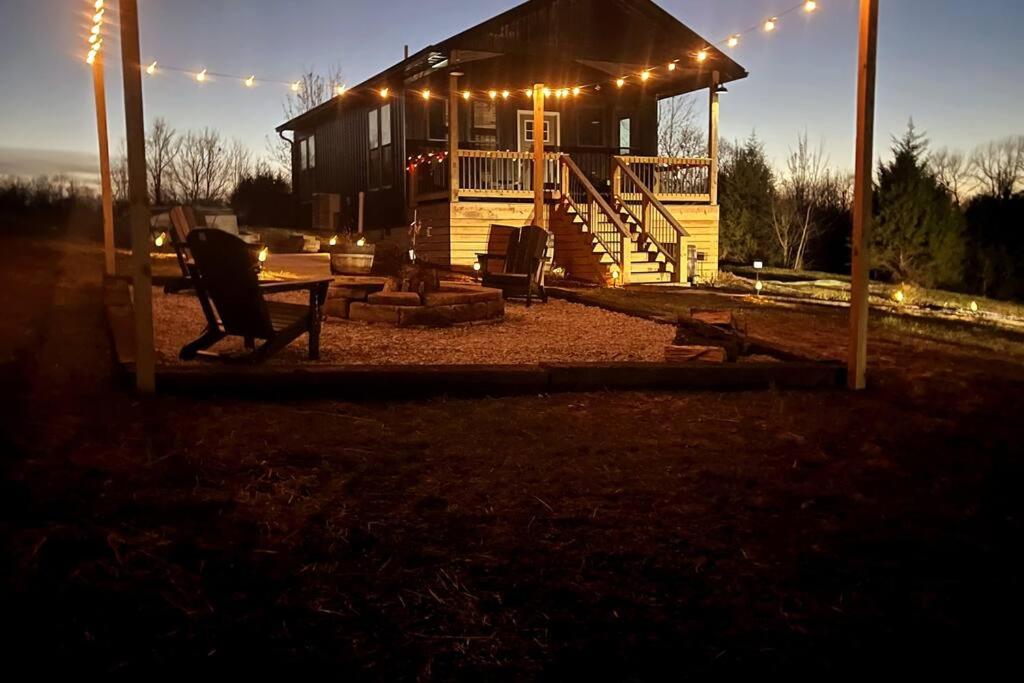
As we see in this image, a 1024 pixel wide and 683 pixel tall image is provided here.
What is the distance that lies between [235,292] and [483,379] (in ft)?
5.75

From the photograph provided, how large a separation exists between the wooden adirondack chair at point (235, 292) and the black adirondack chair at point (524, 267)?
4.98 meters

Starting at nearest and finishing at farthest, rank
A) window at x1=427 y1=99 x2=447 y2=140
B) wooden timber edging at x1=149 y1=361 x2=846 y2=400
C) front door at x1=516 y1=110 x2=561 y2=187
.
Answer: wooden timber edging at x1=149 y1=361 x2=846 y2=400 < window at x1=427 y1=99 x2=447 y2=140 < front door at x1=516 y1=110 x2=561 y2=187

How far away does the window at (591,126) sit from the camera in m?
21.4

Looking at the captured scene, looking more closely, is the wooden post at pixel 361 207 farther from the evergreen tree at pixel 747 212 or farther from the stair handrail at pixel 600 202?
the evergreen tree at pixel 747 212

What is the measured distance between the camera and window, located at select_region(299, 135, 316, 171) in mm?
28688

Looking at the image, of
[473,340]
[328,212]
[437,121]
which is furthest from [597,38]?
[473,340]

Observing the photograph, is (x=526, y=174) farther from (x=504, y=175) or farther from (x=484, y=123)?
(x=484, y=123)

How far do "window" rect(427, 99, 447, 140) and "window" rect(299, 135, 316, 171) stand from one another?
9.27 meters

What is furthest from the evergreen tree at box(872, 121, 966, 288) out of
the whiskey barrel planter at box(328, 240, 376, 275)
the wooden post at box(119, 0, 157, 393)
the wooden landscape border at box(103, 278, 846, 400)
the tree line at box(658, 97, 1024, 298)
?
A: the wooden post at box(119, 0, 157, 393)

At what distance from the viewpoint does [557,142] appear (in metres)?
20.8

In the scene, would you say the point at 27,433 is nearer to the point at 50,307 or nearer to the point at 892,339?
the point at 50,307

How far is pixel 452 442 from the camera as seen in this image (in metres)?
4.14

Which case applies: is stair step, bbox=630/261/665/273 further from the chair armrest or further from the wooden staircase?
the chair armrest

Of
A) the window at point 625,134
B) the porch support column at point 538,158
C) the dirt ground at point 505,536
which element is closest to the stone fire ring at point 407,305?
the dirt ground at point 505,536
